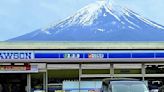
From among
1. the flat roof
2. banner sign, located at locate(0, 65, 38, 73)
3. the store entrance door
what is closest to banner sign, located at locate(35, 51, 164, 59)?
the flat roof

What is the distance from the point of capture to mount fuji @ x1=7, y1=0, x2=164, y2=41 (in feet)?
162

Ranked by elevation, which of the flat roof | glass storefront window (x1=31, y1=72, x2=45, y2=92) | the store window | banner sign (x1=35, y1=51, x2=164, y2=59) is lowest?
glass storefront window (x1=31, y1=72, x2=45, y2=92)

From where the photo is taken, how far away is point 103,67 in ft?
104

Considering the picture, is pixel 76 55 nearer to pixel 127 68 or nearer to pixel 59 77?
pixel 59 77

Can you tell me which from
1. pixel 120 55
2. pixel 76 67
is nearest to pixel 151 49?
pixel 120 55

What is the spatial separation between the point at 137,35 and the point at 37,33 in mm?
10255

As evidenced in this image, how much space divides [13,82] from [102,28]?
2416 centimetres

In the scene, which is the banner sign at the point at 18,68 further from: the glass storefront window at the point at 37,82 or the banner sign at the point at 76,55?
the banner sign at the point at 76,55

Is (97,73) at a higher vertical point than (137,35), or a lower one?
lower

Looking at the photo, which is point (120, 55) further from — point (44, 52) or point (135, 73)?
point (44, 52)

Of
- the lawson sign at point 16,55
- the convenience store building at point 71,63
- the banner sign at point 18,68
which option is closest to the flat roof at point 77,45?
the convenience store building at point 71,63

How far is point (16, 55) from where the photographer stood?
3011 centimetres

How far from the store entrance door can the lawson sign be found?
5.23 feet

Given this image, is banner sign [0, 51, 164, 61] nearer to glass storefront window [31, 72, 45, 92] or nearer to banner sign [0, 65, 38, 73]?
banner sign [0, 65, 38, 73]
